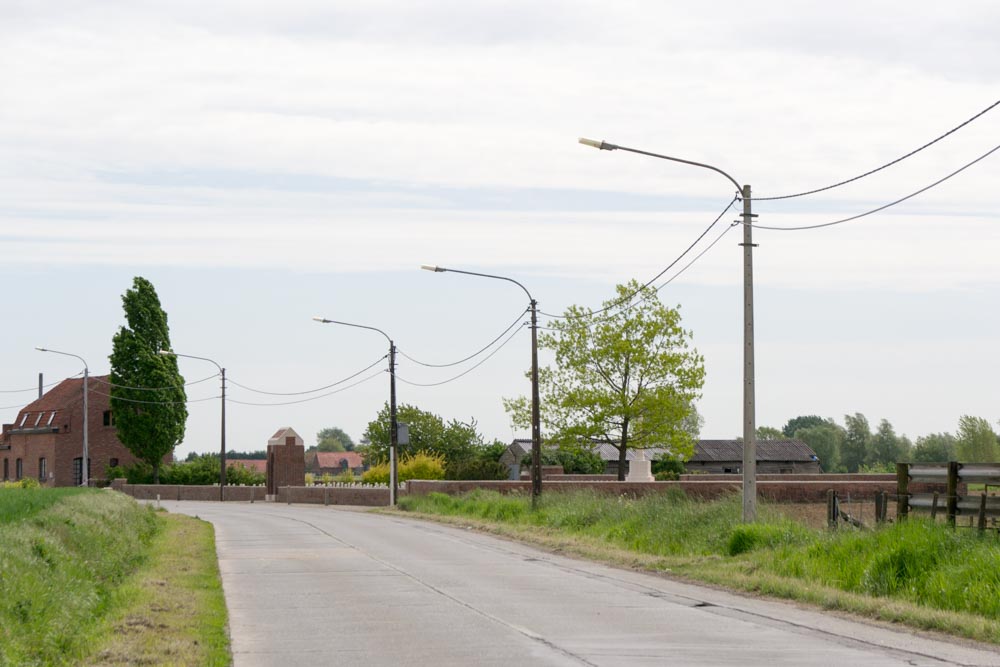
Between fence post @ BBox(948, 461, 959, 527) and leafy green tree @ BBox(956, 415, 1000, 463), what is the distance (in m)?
72.7

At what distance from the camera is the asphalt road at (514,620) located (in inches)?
433

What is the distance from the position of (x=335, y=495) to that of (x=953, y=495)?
44073 millimetres

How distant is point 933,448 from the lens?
125 meters

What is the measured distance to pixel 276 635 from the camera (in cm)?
1261

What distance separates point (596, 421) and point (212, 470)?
116 ft

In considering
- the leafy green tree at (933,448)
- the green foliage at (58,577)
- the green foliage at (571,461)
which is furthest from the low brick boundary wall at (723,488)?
the leafy green tree at (933,448)

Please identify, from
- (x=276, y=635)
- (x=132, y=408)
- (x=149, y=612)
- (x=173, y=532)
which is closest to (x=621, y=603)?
(x=276, y=635)

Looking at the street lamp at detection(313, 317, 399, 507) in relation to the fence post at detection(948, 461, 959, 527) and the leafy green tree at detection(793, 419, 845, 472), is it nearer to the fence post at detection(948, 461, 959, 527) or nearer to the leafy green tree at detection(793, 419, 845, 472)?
the fence post at detection(948, 461, 959, 527)

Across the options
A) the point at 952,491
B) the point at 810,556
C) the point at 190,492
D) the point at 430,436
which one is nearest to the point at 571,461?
the point at 430,436

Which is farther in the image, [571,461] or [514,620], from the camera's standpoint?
[571,461]

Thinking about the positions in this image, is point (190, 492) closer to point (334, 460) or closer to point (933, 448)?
point (933, 448)

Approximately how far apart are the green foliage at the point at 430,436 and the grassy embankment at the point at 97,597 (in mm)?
51091

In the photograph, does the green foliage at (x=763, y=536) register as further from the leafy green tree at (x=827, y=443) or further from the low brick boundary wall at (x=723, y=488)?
the leafy green tree at (x=827, y=443)

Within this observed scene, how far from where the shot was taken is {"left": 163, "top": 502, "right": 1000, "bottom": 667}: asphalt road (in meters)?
11.0
